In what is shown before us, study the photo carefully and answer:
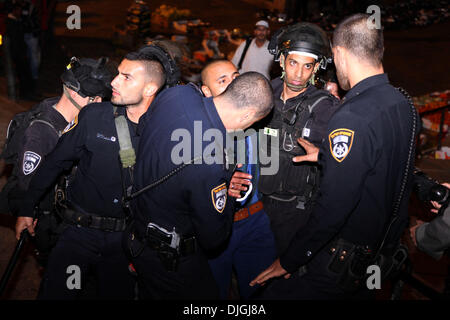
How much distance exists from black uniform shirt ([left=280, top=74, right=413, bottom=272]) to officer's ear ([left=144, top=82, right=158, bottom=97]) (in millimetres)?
1417

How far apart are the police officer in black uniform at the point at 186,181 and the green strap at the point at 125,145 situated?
0.34 m

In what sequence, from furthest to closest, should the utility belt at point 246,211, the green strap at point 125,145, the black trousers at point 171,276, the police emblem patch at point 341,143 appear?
the utility belt at point 246,211 → the green strap at point 125,145 → the black trousers at point 171,276 → the police emblem patch at point 341,143

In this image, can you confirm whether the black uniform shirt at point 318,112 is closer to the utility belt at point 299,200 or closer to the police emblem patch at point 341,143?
the utility belt at point 299,200

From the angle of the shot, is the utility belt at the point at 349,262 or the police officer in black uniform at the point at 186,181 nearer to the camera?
the police officer in black uniform at the point at 186,181

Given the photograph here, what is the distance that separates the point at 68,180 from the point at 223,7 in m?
22.1

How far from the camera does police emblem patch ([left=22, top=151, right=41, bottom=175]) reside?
356cm

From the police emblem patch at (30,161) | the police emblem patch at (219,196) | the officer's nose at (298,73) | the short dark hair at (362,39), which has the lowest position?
the police emblem patch at (30,161)

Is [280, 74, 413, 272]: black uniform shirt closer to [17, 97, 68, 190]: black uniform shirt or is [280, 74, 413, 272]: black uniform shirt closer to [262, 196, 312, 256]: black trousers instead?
[262, 196, 312, 256]: black trousers

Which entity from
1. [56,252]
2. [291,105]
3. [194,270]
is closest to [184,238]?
[194,270]

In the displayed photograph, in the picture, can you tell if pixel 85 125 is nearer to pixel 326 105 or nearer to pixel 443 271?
pixel 326 105

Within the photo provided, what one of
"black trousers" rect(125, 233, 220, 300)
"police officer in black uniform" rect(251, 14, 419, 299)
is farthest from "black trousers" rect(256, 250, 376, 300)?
"black trousers" rect(125, 233, 220, 300)

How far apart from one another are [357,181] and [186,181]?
1.02 metres

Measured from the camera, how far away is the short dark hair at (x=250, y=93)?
2883 millimetres

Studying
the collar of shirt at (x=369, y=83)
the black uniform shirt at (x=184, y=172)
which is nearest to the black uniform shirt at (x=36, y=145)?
the black uniform shirt at (x=184, y=172)
